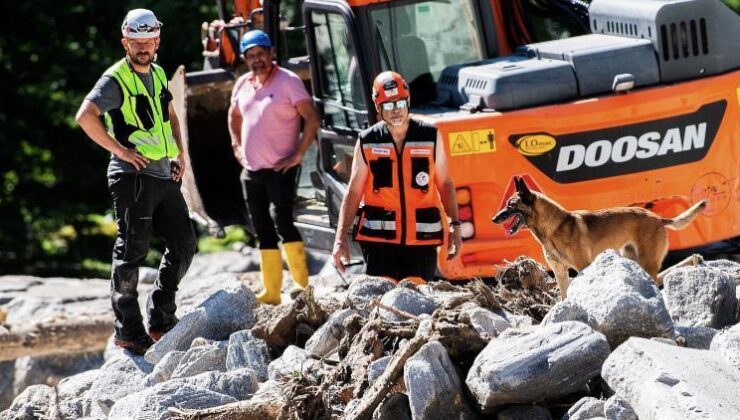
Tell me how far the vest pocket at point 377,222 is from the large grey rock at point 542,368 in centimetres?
196

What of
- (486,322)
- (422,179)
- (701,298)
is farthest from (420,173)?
(701,298)

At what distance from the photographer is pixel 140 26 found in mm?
7422

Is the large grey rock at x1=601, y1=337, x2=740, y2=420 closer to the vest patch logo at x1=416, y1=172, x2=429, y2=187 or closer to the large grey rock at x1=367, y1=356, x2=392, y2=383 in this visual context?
the large grey rock at x1=367, y1=356, x2=392, y2=383

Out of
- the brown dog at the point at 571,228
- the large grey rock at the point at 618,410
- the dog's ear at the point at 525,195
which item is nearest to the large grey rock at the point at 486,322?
the brown dog at the point at 571,228

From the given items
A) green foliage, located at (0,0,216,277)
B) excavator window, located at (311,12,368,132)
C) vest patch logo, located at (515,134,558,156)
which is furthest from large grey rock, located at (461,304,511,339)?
green foliage, located at (0,0,216,277)

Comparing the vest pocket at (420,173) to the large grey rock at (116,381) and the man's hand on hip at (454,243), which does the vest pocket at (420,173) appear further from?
the large grey rock at (116,381)

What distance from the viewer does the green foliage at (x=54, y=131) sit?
1656cm

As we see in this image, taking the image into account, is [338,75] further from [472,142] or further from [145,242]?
[145,242]

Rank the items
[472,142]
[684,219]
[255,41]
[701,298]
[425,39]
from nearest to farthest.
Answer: [701,298] < [684,219] < [472,142] < [255,41] < [425,39]

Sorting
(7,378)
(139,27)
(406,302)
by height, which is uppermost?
(139,27)

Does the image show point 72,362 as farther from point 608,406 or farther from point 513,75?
point 608,406

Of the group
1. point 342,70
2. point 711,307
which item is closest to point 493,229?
point 342,70

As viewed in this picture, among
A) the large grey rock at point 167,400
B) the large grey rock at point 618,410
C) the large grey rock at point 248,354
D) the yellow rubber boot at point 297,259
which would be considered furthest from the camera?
the yellow rubber boot at point 297,259

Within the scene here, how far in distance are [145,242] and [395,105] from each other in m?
1.64
